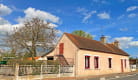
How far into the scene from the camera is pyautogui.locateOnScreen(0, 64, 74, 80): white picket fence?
46.7 ft

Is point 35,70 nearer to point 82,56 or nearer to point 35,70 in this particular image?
point 35,70

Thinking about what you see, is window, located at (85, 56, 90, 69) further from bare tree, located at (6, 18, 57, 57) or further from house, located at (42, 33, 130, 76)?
bare tree, located at (6, 18, 57, 57)

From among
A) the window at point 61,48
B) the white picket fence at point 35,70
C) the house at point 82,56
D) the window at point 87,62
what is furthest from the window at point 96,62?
the white picket fence at point 35,70

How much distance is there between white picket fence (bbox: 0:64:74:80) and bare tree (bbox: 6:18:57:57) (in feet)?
33.2

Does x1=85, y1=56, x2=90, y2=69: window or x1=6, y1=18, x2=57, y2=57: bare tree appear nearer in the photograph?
x1=85, y1=56, x2=90, y2=69: window

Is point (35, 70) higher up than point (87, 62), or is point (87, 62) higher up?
point (87, 62)

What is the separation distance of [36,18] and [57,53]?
833 cm

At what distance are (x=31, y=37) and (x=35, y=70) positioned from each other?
12698 mm

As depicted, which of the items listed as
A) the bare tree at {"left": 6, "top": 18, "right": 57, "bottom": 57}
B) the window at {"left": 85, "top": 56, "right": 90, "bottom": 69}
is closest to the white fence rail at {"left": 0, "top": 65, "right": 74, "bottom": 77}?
the window at {"left": 85, "top": 56, "right": 90, "bottom": 69}

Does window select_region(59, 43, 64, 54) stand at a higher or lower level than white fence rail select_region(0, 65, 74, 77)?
higher

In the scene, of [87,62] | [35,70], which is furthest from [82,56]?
[35,70]

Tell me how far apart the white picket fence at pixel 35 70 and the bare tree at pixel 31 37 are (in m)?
10.1

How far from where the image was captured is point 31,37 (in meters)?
27.5

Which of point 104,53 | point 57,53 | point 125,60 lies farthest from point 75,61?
point 125,60
